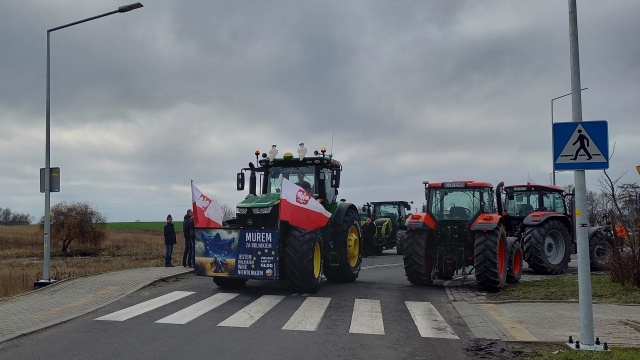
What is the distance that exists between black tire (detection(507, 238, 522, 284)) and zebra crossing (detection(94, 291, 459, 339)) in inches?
152

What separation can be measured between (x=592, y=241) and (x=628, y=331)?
10884 millimetres

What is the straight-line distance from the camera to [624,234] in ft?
44.8

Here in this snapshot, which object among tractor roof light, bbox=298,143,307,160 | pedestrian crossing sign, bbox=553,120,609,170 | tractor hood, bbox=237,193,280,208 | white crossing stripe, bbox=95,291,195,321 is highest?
tractor roof light, bbox=298,143,307,160

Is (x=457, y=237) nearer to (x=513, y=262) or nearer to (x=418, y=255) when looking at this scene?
(x=418, y=255)

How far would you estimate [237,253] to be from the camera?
13.0 meters

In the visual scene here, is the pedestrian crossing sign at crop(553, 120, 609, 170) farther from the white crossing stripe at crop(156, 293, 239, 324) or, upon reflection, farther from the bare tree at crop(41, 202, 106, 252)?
the bare tree at crop(41, 202, 106, 252)

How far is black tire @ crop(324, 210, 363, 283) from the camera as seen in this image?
15.0 metres

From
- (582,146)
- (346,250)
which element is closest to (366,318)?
(582,146)

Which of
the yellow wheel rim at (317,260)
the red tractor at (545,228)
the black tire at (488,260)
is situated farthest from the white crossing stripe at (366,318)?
the red tractor at (545,228)

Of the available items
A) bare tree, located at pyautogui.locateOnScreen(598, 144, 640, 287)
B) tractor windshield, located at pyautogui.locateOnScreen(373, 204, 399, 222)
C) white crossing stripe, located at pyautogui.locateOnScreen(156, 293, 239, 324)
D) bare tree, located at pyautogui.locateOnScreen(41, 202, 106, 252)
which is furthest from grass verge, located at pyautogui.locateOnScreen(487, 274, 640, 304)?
bare tree, located at pyautogui.locateOnScreen(41, 202, 106, 252)

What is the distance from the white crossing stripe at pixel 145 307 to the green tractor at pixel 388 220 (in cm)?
1647

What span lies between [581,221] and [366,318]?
407cm

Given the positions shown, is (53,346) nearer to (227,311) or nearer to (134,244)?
(227,311)

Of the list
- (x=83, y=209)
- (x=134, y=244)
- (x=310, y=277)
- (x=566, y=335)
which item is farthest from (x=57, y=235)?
(x=566, y=335)
